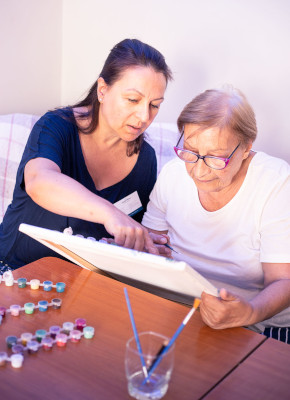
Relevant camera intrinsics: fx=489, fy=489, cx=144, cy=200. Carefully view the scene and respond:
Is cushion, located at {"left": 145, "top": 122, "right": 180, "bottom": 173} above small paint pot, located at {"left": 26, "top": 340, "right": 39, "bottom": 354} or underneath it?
underneath

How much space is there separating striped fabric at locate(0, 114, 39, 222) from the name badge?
0.76 m

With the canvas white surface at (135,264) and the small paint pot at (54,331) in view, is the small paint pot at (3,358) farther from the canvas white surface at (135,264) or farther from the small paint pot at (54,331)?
the canvas white surface at (135,264)

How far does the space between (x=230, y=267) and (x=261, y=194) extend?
262 millimetres

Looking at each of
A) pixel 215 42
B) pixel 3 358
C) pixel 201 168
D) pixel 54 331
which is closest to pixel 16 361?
pixel 3 358

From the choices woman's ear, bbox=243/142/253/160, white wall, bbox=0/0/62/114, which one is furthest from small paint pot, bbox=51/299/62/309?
white wall, bbox=0/0/62/114

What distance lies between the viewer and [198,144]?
4.77 feet

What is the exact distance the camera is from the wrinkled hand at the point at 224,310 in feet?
3.59

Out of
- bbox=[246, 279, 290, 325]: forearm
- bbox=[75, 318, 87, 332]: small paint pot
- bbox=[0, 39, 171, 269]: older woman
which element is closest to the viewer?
bbox=[75, 318, 87, 332]: small paint pot

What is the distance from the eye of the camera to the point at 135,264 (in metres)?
1.08

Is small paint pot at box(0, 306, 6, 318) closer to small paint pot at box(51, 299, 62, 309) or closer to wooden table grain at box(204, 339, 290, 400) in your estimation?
small paint pot at box(51, 299, 62, 309)

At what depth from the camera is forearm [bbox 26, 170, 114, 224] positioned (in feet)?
4.30

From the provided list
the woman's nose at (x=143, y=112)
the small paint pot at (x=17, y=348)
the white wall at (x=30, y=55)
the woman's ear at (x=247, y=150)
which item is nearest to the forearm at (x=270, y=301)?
the woman's ear at (x=247, y=150)

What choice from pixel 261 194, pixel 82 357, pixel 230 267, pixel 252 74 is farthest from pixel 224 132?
pixel 252 74

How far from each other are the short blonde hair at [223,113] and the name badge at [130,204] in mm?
538
